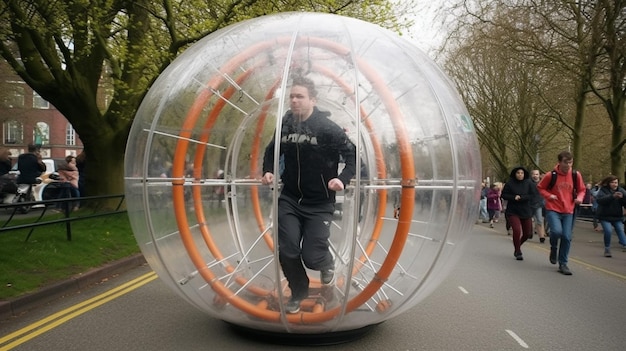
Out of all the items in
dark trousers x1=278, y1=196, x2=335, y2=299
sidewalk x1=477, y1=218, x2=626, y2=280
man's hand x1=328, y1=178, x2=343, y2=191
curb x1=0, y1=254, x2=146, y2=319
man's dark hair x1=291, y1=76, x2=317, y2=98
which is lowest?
sidewalk x1=477, y1=218, x2=626, y2=280

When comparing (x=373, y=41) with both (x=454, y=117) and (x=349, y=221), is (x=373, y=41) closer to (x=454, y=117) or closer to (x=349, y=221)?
(x=454, y=117)

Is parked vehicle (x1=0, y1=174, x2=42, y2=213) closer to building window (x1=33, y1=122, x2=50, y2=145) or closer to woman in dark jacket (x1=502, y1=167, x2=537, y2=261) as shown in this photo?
woman in dark jacket (x1=502, y1=167, x2=537, y2=261)

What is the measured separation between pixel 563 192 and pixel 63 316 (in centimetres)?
790

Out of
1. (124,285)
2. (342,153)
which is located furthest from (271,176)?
(124,285)

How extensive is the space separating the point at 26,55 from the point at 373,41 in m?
11.6

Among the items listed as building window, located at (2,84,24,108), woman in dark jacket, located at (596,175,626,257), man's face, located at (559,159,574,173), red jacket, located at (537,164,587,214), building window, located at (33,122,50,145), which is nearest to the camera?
red jacket, located at (537,164,587,214)

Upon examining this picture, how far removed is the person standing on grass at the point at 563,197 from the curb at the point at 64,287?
7.14m

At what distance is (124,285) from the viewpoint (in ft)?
27.7

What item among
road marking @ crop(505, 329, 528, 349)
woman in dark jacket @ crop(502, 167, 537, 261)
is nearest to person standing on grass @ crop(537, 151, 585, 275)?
woman in dark jacket @ crop(502, 167, 537, 261)

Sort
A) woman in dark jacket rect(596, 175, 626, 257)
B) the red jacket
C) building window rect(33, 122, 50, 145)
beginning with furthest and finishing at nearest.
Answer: building window rect(33, 122, 50, 145) → woman in dark jacket rect(596, 175, 626, 257) → the red jacket

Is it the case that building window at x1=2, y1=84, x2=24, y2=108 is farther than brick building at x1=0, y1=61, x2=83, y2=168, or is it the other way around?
brick building at x1=0, y1=61, x2=83, y2=168

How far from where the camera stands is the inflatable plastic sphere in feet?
16.7

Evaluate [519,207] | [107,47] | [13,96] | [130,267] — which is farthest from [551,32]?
[13,96]

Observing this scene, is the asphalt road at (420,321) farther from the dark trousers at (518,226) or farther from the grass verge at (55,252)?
the dark trousers at (518,226)
